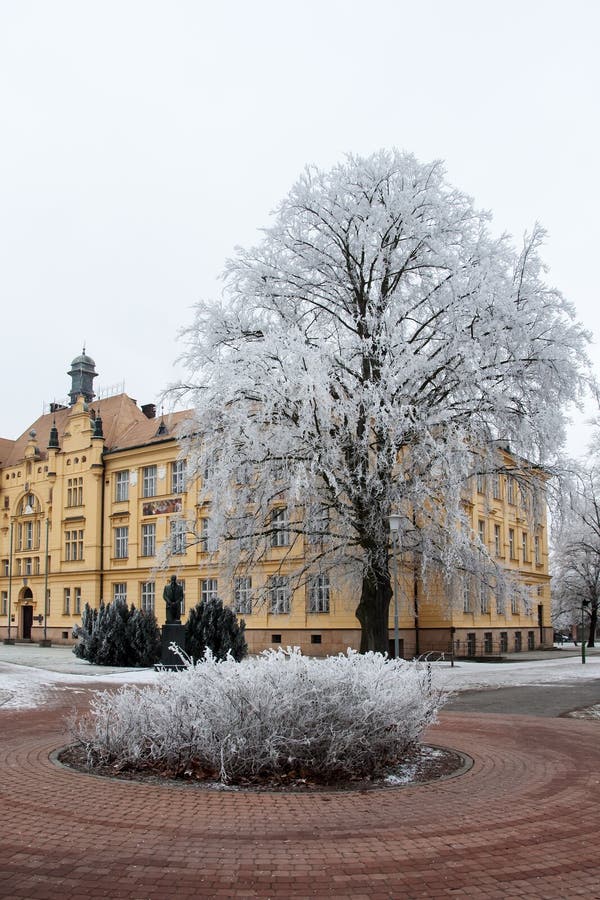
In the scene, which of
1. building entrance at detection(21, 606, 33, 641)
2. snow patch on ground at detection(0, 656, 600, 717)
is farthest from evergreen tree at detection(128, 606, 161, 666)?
building entrance at detection(21, 606, 33, 641)

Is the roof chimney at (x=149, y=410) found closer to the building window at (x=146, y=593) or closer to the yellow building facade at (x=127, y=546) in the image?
the yellow building facade at (x=127, y=546)

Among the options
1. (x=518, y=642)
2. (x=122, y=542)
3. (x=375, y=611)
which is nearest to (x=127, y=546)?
(x=122, y=542)

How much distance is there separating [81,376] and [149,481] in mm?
16596

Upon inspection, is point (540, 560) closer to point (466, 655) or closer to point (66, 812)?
point (466, 655)

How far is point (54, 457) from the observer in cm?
5297

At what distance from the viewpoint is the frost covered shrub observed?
852 cm

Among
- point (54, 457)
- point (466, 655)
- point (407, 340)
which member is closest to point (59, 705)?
point (407, 340)

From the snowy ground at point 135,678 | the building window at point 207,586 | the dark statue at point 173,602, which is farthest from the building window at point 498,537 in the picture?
the dark statue at point 173,602

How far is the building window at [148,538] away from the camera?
46.4 meters

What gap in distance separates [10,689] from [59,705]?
3112 mm

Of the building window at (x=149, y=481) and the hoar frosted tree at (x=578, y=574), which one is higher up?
the building window at (x=149, y=481)

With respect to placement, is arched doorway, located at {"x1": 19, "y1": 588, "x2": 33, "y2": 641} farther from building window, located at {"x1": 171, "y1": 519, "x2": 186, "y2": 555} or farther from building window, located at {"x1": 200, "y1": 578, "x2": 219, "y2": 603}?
building window, located at {"x1": 171, "y1": 519, "x2": 186, "y2": 555}

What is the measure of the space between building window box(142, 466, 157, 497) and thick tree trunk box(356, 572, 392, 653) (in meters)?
25.0

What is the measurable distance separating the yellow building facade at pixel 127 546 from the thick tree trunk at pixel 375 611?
10207 mm
